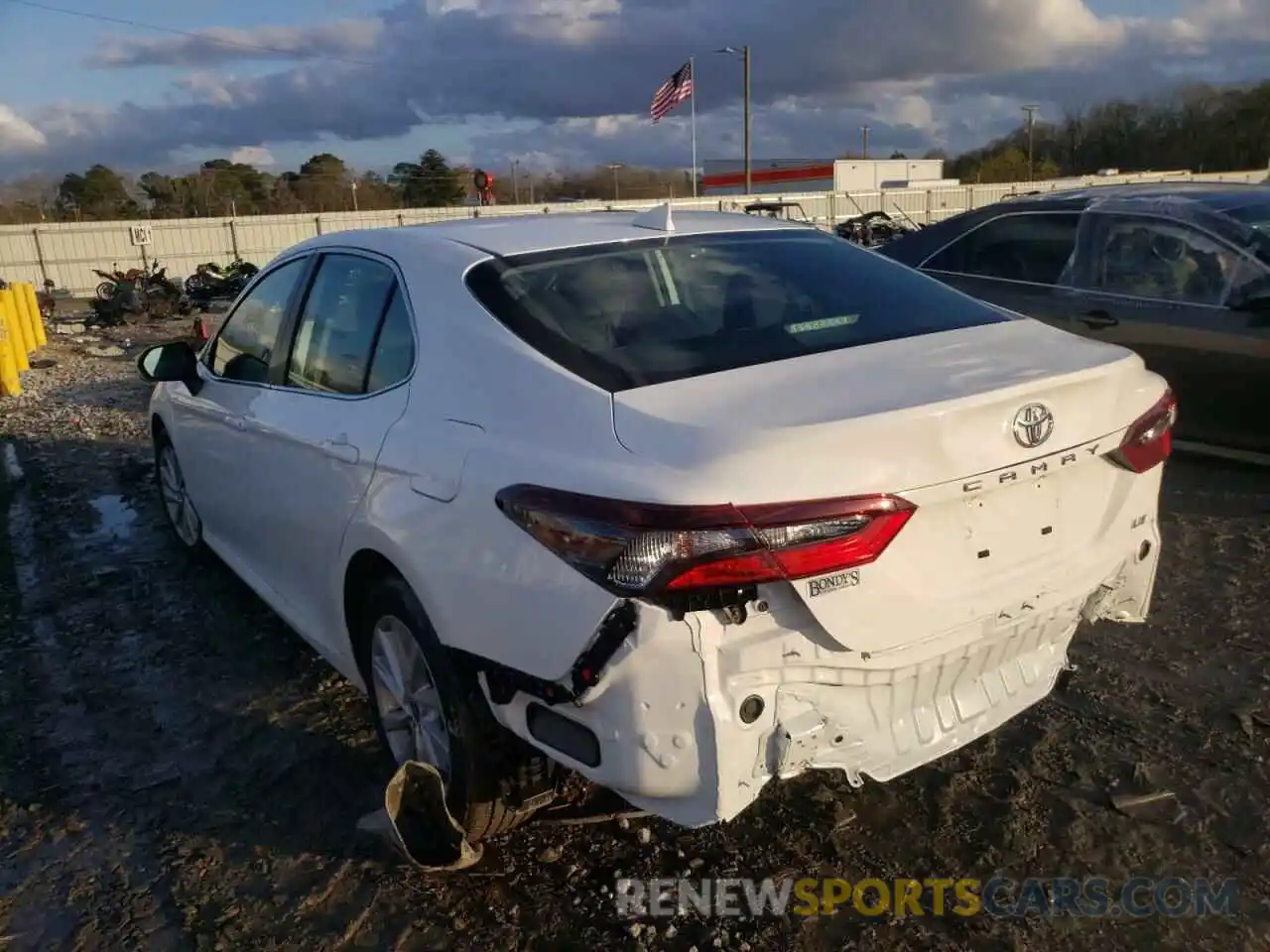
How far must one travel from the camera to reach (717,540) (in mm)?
2088

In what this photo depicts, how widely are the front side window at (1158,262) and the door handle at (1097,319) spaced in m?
0.18

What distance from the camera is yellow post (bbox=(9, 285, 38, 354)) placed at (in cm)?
1593

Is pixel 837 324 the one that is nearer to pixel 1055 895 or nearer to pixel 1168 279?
pixel 1055 895

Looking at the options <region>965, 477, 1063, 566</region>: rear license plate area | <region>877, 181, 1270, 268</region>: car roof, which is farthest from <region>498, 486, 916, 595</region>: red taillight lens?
<region>877, 181, 1270, 268</region>: car roof

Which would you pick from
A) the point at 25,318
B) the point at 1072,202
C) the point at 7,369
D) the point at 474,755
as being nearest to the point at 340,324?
the point at 474,755

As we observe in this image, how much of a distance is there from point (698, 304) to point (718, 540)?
42.4 inches

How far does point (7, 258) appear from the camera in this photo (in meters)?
30.9

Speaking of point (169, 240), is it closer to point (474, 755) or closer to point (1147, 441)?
point (474, 755)

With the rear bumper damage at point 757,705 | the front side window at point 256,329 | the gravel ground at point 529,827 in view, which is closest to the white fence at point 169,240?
the front side window at point 256,329

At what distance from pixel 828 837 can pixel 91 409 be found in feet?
33.0

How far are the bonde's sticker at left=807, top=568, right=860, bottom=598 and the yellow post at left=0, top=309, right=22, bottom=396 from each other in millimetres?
12829

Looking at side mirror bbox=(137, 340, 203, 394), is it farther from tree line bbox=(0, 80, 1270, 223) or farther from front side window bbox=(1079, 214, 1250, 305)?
tree line bbox=(0, 80, 1270, 223)

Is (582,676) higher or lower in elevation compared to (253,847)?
higher

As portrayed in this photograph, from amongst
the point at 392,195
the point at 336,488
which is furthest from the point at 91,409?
the point at 392,195
